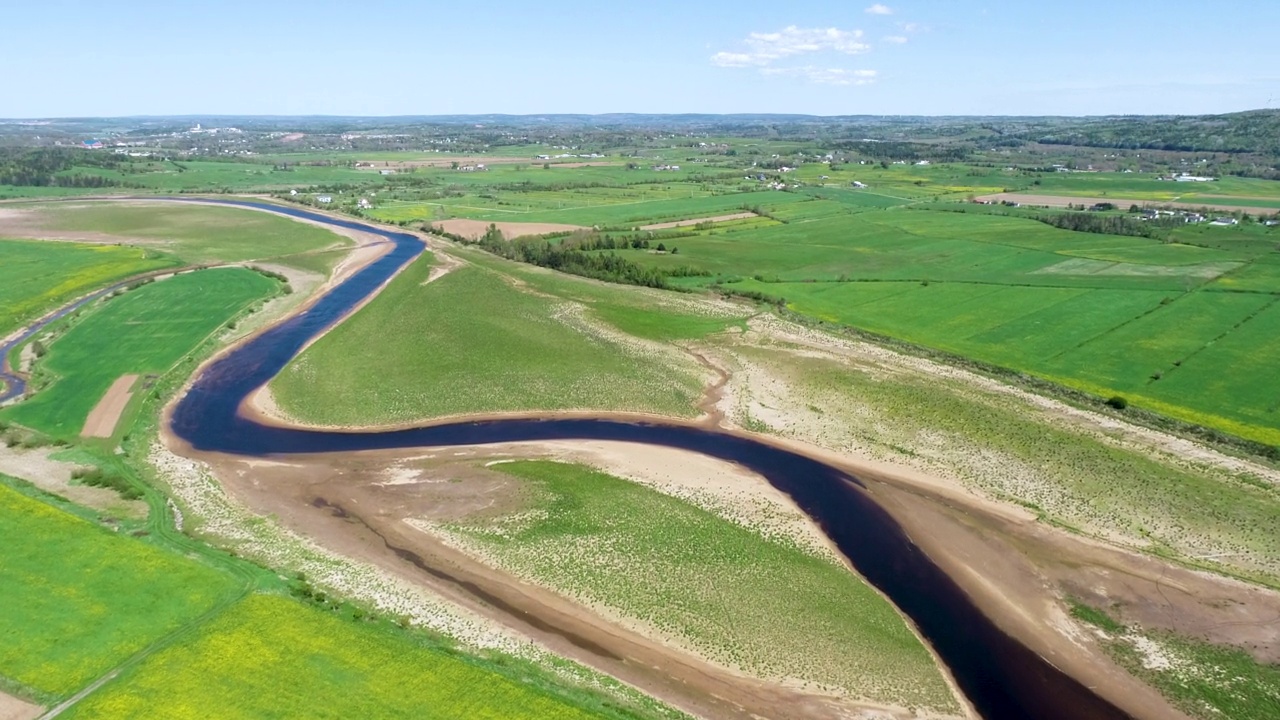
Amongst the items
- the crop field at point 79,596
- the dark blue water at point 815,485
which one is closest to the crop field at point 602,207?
the dark blue water at point 815,485

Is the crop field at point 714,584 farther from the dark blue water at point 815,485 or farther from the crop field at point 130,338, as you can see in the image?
the crop field at point 130,338

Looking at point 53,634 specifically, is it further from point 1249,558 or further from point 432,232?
point 432,232

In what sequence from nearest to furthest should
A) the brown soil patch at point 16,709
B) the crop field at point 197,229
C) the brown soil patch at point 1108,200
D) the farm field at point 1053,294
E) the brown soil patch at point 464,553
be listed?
the brown soil patch at point 16,709 < the brown soil patch at point 464,553 < the farm field at point 1053,294 < the crop field at point 197,229 < the brown soil patch at point 1108,200

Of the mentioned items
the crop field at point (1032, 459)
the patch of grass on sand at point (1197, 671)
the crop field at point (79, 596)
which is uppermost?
the crop field at point (1032, 459)

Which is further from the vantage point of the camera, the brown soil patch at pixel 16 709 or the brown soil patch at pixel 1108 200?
the brown soil patch at pixel 1108 200

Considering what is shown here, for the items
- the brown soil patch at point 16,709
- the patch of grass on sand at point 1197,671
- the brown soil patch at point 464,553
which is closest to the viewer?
the brown soil patch at point 16,709

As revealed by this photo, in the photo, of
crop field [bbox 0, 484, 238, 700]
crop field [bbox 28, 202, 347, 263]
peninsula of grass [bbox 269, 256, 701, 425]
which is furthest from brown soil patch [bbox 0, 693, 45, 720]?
crop field [bbox 28, 202, 347, 263]

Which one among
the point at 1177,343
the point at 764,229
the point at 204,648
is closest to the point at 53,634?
the point at 204,648

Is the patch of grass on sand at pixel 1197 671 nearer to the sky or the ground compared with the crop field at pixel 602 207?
nearer to the ground

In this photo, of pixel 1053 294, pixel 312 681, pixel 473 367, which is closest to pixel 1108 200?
pixel 1053 294
